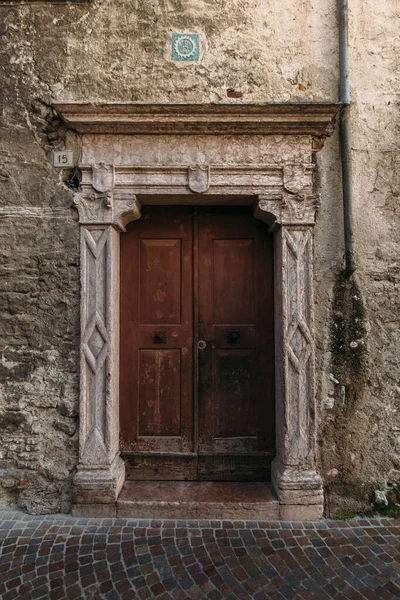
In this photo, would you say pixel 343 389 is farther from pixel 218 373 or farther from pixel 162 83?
pixel 162 83

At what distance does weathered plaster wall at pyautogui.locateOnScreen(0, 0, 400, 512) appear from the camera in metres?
3.03

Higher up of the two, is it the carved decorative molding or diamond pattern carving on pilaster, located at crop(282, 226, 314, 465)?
the carved decorative molding

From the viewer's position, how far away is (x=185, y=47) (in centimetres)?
312

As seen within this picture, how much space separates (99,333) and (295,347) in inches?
62.6

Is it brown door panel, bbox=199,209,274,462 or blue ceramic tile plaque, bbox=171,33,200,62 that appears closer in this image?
blue ceramic tile plaque, bbox=171,33,200,62

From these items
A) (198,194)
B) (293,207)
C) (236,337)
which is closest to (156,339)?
(236,337)

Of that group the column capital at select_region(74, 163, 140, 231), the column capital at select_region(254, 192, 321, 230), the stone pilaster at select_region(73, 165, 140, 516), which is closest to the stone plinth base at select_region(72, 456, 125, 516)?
the stone pilaster at select_region(73, 165, 140, 516)

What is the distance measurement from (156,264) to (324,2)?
2632mm

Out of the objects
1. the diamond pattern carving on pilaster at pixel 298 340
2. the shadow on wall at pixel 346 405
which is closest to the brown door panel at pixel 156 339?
the diamond pattern carving on pilaster at pixel 298 340

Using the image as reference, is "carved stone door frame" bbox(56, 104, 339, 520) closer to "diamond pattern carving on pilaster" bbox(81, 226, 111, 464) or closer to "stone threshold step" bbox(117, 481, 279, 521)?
"diamond pattern carving on pilaster" bbox(81, 226, 111, 464)

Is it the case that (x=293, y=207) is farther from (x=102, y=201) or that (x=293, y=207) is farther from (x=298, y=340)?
(x=102, y=201)

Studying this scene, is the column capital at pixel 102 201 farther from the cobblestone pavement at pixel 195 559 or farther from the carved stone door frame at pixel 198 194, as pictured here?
the cobblestone pavement at pixel 195 559

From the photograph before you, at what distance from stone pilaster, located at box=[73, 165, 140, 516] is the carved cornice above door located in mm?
394

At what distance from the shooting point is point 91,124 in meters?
3.01
